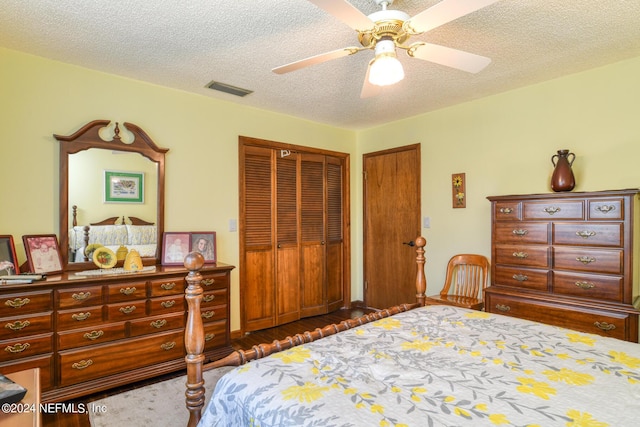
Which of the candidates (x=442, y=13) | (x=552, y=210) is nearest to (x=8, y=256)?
(x=442, y=13)

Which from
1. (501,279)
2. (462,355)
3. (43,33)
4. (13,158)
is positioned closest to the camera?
(462,355)

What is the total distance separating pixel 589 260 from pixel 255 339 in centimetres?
301

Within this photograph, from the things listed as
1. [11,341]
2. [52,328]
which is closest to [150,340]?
[52,328]

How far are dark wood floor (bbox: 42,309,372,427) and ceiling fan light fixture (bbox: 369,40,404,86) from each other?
→ 2.66 meters

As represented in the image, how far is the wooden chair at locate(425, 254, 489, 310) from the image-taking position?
3.45 m

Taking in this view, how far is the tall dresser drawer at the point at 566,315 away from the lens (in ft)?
7.88

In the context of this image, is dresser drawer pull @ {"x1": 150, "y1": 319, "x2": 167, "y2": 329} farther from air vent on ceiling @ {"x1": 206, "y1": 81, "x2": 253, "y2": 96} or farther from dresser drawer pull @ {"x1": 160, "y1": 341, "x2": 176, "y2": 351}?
air vent on ceiling @ {"x1": 206, "y1": 81, "x2": 253, "y2": 96}

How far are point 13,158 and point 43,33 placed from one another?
93 cm

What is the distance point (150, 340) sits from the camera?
106 inches

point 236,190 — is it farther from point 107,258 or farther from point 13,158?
point 13,158

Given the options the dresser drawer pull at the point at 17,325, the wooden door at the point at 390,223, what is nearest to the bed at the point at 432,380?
the dresser drawer pull at the point at 17,325

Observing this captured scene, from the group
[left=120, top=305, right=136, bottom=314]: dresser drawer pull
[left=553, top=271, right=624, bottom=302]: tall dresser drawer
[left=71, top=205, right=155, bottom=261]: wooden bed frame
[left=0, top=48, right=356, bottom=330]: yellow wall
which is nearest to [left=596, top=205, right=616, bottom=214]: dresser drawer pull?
[left=553, top=271, right=624, bottom=302]: tall dresser drawer

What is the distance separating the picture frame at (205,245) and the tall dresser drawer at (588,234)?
9.58ft

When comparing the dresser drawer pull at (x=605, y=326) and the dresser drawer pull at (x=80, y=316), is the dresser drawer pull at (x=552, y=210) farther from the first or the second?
the dresser drawer pull at (x=80, y=316)
